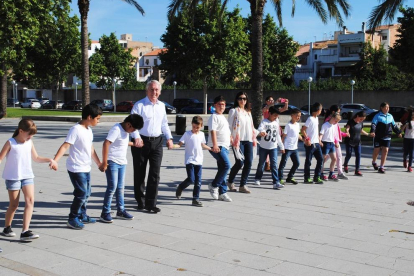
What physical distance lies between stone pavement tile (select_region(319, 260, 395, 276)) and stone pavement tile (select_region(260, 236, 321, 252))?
505 mm

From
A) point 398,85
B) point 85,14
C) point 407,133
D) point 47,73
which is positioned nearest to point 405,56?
point 398,85

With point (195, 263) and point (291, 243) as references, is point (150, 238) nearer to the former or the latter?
point (195, 263)

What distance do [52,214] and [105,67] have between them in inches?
1997

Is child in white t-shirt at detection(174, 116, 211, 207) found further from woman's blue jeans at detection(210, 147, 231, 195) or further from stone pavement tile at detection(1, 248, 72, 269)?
stone pavement tile at detection(1, 248, 72, 269)

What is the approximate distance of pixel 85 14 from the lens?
21.3 meters

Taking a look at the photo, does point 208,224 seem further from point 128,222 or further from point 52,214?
point 52,214

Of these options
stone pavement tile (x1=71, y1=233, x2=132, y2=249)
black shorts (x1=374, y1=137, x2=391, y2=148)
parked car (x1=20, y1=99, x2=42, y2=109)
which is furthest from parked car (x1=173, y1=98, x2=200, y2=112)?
stone pavement tile (x1=71, y1=233, x2=132, y2=249)

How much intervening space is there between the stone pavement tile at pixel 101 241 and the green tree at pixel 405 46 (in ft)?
109

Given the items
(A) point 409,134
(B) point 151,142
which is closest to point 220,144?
(B) point 151,142

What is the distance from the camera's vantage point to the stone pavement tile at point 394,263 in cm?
488

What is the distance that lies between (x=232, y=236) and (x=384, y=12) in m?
13.2

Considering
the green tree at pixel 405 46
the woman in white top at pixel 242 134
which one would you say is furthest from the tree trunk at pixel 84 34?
the green tree at pixel 405 46

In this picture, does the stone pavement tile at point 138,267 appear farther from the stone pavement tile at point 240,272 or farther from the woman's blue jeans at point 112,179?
the woman's blue jeans at point 112,179

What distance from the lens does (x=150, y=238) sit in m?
5.80
